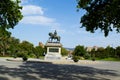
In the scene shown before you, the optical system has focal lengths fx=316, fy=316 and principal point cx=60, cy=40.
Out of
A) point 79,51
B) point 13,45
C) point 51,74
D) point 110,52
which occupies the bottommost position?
point 51,74

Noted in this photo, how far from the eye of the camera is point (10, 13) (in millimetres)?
23656

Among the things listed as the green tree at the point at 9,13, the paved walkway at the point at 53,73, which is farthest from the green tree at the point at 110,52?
the green tree at the point at 9,13

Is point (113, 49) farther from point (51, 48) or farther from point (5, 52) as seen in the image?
point (51, 48)

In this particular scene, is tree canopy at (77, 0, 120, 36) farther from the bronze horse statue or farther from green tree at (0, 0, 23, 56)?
the bronze horse statue

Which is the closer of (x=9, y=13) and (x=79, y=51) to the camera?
(x=9, y=13)

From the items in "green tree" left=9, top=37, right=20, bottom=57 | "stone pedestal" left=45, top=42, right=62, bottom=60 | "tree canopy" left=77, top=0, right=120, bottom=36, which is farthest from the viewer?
"green tree" left=9, top=37, right=20, bottom=57

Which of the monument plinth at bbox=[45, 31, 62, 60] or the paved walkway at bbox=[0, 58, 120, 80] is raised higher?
the monument plinth at bbox=[45, 31, 62, 60]

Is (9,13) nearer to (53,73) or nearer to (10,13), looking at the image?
(10,13)

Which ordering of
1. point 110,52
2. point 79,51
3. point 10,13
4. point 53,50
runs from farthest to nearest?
1. point 79,51
2. point 110,52
3. point 53,50
4. point 10,13

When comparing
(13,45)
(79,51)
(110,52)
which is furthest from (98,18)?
(79,51)

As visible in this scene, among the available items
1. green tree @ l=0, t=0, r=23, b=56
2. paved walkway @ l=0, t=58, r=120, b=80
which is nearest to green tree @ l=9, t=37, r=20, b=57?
paved walkway @ l=0, t=58, r=120, b=80

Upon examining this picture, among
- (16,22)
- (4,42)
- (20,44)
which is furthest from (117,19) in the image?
(20,44)

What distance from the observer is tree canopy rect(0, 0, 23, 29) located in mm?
23188

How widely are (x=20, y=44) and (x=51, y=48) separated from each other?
58.4 metres
